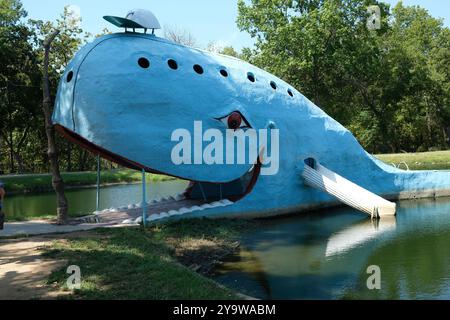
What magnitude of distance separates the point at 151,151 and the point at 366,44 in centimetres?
2765

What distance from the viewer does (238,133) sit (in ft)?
47.4

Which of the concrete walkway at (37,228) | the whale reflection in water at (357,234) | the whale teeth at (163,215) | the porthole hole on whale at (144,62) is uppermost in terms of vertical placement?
the porthole hole on whale at (144,62)

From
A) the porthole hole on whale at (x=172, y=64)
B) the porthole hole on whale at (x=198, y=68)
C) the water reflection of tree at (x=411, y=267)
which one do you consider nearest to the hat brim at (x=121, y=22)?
the porthole hole on whale at (x=172, y=64)

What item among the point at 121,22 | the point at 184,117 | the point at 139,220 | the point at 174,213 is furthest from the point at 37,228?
the point at 121,22

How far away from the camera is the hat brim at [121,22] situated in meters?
13.2

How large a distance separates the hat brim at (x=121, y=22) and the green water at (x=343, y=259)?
6.95 metres

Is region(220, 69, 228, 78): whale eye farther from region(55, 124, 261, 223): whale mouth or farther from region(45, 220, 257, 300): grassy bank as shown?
region(45, 220, 257, 300): grassy bank

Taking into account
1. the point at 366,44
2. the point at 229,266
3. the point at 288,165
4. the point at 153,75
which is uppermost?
the point at 366,44

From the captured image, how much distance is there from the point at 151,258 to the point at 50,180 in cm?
2533

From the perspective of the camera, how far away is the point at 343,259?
411 inches

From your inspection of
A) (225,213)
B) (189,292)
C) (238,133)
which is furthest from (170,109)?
(189,292)

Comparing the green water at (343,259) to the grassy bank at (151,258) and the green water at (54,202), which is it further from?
the green water at (54,202)
